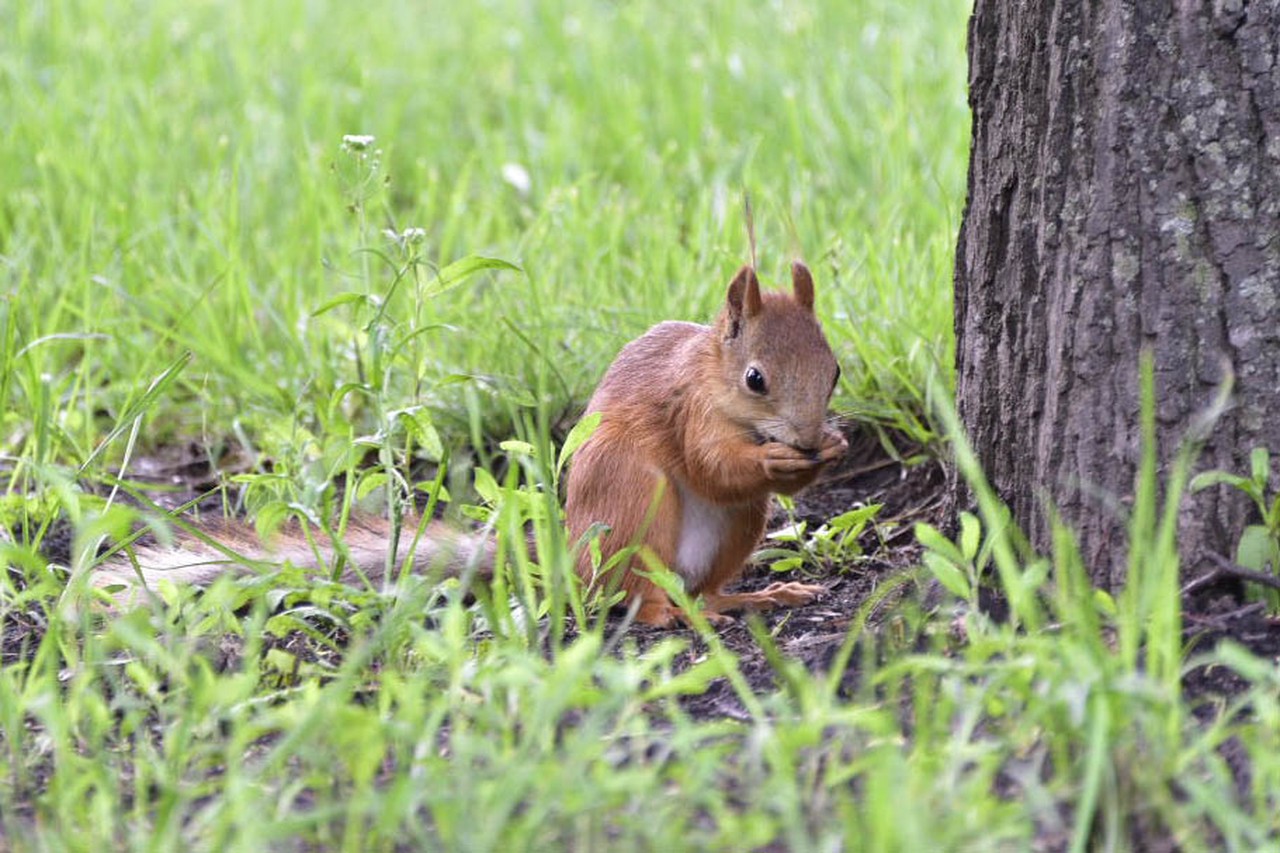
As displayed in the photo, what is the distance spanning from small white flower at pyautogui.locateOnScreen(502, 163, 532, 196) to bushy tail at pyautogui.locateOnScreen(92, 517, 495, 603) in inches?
70.5

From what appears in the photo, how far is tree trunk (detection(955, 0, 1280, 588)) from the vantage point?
7.09 ft

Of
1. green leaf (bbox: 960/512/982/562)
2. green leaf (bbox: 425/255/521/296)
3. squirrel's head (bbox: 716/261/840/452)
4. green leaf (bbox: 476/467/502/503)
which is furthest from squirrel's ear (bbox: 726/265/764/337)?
green leaf (bbox: 960/512/982/562)

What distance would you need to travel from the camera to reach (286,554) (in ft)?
9.34

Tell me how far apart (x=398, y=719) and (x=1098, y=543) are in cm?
92

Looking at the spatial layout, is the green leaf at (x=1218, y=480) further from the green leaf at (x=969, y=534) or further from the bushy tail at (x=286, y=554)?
the bushy tail at (x=286, y=554)

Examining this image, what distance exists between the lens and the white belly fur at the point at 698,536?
115 inches

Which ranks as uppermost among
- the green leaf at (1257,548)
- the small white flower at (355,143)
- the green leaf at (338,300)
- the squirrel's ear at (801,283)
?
the small white flower at (355,143)

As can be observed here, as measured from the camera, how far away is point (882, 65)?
17.0ft

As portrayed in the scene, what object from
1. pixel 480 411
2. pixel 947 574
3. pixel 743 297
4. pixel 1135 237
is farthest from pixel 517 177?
pixel 947 574

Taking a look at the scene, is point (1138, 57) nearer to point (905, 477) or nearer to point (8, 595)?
point (905, 477)

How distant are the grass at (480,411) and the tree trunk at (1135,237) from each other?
103 millimetres

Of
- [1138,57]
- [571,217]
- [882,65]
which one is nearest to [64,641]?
[1138,57]

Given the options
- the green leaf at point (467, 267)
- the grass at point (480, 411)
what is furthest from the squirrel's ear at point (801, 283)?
the green leaf at point (467, 267)

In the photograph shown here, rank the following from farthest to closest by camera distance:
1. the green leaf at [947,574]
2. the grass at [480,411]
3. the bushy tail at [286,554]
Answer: the bushy tail at [286,554]
the green leaf at [947,574]
the grass at [480,411]
